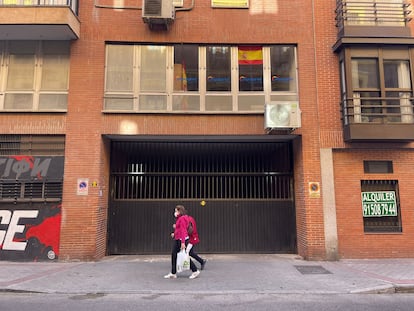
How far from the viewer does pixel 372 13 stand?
10367mm

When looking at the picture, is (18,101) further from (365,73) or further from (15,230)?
(365,73)

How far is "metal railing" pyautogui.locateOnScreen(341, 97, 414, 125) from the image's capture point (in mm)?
9797

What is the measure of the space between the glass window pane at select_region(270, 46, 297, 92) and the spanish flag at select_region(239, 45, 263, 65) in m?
0.40

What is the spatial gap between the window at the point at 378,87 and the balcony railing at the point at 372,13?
108cm

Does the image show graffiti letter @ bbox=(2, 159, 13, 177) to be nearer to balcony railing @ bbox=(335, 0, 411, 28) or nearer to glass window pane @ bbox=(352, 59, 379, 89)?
glass window pane @ bbox=(352, 59, 379, 89)

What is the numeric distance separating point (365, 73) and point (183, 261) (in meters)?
8.01

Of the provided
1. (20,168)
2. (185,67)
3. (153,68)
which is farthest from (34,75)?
(185,67)

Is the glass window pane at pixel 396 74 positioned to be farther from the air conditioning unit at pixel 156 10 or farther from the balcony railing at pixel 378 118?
the air conditioning unit at pixel 156 10

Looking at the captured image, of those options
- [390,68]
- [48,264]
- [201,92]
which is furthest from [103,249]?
[390,68]

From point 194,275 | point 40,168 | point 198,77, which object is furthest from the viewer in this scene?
point 198,77

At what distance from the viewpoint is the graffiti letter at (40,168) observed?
9.84 m

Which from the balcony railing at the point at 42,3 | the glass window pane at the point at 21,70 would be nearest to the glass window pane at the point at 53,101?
the glass window pane at the point at 21,70

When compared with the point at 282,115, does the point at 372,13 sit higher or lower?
higher

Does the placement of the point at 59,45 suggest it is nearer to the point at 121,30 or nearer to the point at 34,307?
the point at 121,30
